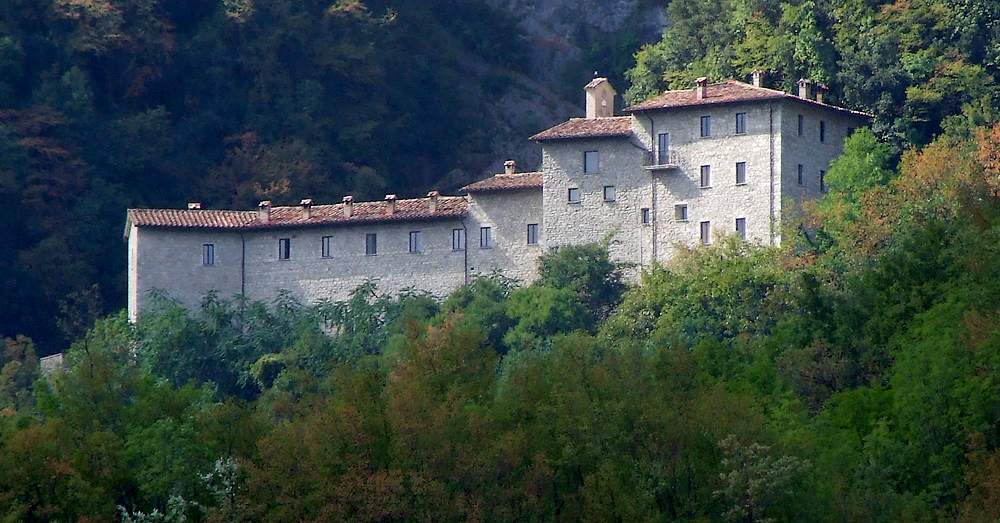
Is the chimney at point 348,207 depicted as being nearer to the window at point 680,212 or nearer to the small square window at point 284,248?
the small square window at point 284,248

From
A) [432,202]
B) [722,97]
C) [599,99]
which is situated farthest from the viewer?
[599,99]

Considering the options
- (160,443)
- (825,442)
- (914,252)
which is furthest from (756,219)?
(160,443)

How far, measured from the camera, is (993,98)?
80188 millimetres

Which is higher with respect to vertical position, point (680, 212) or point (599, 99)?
→ point (599, 99)

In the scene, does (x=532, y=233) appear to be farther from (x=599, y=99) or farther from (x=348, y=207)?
(x=348, y=207)

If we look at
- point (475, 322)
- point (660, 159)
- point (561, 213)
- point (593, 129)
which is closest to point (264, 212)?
point (561, 213)

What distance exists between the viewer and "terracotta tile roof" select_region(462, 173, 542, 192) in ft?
265

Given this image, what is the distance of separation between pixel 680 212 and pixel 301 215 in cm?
1150

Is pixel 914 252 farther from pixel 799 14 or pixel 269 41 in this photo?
pixel 269 41

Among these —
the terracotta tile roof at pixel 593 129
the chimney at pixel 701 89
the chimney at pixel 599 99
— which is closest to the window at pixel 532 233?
the terracotta tile roof at pixel 593 129

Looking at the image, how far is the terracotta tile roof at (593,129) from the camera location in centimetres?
7962

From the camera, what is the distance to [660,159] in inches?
3127

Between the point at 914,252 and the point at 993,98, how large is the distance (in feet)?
42.7

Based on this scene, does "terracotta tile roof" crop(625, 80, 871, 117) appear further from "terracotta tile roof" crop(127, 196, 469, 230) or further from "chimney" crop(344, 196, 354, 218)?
"chimney" crop(344, 196, 354, 218)
